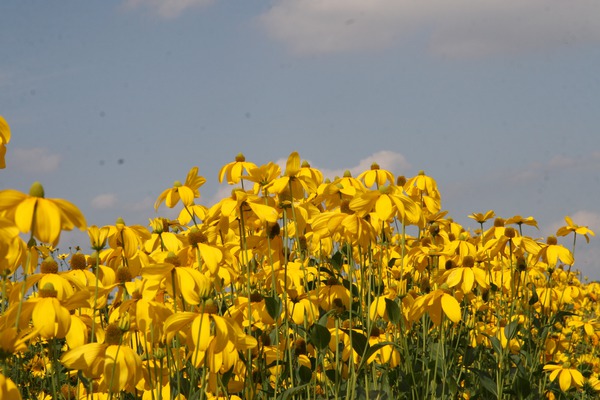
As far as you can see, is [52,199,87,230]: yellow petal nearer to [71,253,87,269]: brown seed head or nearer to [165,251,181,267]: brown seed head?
[165,251,181,267]: brown seed head

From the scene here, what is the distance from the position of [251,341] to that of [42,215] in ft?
2.70

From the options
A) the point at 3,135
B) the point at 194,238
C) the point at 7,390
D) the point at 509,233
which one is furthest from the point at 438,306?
the point at 7,390

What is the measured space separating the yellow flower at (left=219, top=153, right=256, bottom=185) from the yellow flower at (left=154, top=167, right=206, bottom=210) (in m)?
0.29

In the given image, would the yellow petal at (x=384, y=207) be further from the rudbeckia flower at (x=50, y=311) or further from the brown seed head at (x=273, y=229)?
the rudbeckia flower at (x=50, y=311)

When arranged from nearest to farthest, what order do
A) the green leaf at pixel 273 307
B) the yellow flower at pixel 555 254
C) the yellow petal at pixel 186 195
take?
the green leaf at pixel 273 307 → the yellow petal at pixel 186 195 → the yellow flower at pixel 555 254

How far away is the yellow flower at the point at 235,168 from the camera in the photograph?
152 inches

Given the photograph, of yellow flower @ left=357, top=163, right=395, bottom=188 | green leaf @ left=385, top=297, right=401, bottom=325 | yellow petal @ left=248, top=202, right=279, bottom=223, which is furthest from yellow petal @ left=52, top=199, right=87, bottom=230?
yellow flower @ left=357, top=163, right=395, bottom=188

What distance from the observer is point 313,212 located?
3211mm

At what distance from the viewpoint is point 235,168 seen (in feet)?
12.8

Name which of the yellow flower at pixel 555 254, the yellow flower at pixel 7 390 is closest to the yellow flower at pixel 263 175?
the yellow flower at pixel 7 390

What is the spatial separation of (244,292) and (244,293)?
0.02 meters

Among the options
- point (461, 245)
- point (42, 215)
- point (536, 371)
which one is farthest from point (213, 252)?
point (536, 371)

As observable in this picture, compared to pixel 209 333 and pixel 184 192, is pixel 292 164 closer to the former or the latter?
pixel 184 192

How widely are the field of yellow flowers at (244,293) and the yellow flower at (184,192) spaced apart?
11 millimetres
